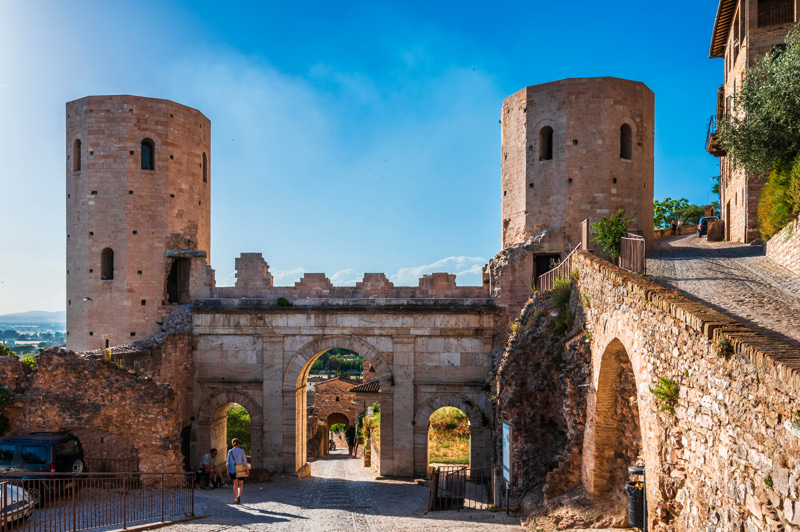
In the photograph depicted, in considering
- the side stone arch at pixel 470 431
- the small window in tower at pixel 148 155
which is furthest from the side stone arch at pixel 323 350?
the small window in tower at pixel 148 155

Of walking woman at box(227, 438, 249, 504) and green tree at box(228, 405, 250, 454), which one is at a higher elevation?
walking woman at box(227, 438, 249, 504)

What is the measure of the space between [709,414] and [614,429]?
14.2 feet

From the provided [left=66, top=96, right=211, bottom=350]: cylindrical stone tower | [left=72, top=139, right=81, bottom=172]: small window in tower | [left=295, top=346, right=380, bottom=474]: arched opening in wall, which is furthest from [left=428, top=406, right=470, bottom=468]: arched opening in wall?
[left=72, top=139, right=81, bottom=172]: small window in tower

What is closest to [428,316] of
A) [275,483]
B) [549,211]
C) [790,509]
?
[549,211]

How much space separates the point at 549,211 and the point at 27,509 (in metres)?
15.0

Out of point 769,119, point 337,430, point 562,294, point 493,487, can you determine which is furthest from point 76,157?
point 337,430

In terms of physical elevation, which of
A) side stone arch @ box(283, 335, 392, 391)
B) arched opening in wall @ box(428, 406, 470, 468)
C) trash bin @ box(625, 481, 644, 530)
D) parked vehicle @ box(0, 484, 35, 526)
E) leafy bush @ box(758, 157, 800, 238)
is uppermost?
leafy bush @ box(758, 157, 800, 238)

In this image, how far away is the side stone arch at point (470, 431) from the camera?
671 inches

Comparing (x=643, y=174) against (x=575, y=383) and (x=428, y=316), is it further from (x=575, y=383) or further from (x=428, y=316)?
(x=575, y=383)

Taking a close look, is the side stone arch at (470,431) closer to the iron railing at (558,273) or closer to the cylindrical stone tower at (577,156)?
the iron railing at (558,273)

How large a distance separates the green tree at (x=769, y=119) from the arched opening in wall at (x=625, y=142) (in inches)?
112

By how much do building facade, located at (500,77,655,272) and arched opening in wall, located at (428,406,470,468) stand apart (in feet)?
32.4

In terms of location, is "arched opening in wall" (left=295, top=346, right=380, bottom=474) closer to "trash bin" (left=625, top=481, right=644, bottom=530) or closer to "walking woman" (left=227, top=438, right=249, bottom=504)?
"walking woman" (left=227, top=438, right=249, bottom=504)

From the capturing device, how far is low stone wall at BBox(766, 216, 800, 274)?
11219 millimetres
